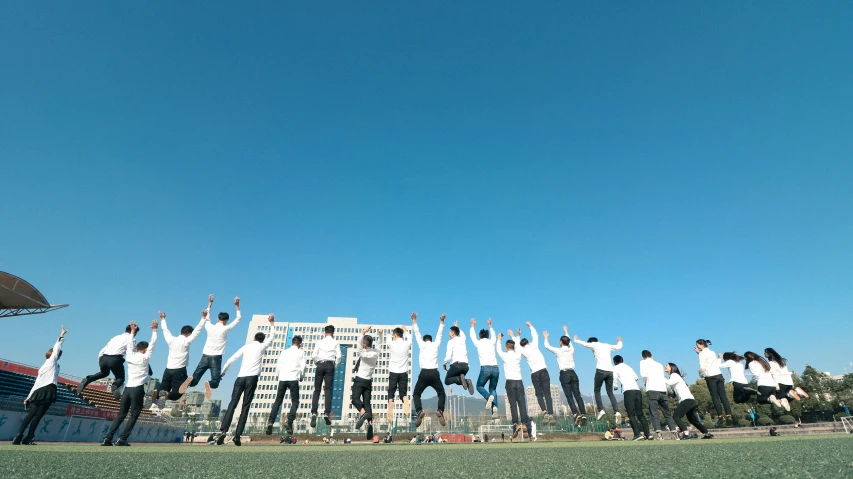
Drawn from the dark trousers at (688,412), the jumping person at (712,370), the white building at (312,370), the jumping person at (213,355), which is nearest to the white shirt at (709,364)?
the jumping person at (712,370)

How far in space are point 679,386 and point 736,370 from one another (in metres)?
1.90

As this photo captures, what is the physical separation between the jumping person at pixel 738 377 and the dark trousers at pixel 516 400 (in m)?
5.34

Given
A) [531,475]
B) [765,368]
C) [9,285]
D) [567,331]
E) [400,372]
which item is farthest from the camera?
[9,285]

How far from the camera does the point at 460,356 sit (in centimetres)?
1056

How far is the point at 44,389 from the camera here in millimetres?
8633

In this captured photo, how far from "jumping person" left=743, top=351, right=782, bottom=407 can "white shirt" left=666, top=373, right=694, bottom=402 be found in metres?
2.14

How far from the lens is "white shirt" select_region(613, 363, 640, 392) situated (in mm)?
10586

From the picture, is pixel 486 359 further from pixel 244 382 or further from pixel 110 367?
pixel 110 367

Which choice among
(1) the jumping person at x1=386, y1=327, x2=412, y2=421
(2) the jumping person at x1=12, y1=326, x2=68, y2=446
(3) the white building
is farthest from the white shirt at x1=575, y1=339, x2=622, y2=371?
(3) the white building

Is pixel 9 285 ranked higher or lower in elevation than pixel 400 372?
higher

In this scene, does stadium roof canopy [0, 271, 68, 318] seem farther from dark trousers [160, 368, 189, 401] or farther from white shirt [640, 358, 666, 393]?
white shirt [640, 358, 666, 393]

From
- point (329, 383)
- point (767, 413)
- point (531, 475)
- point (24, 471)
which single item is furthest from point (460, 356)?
point (767, 413)

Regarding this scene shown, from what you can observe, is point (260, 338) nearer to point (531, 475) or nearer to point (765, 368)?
point (531, 475)

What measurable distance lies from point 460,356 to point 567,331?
3800mm
